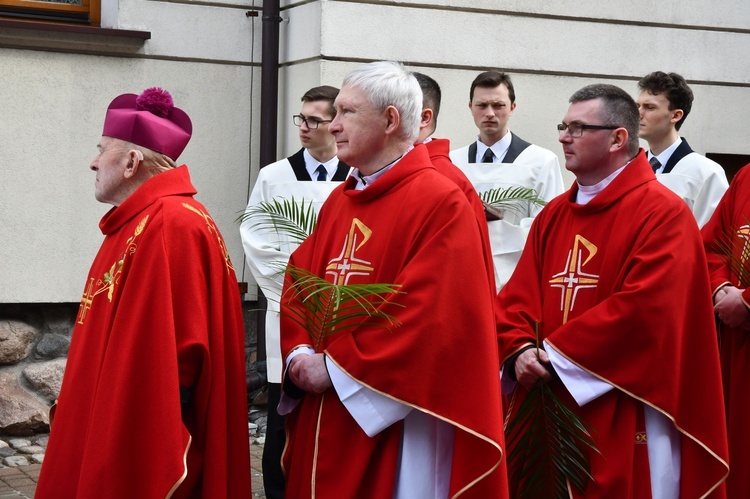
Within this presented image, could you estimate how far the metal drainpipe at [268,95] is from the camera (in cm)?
834

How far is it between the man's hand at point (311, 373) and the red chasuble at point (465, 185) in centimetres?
63

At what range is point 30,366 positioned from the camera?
7.99m

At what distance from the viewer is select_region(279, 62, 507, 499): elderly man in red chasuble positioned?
3.86 metres

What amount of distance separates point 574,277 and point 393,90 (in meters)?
1.11

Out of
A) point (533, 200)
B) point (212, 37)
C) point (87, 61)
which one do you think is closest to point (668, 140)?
point (533, 200)

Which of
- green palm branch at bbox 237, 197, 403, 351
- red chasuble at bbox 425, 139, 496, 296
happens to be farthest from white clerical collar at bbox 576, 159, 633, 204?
green palm branch at bbox 237, 197, 403, 351

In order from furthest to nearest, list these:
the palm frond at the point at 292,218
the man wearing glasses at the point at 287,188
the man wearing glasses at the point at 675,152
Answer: the man wearing glasses at the point at 675,152, the man wearing glasses at the point at 287,188, the palm frond at the point at 292,218

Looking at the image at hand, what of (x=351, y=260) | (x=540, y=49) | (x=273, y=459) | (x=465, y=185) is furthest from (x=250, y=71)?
(x=351, y=260)

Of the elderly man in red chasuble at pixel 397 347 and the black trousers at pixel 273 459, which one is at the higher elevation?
the elderly man in red chasuble at pixel 397 347

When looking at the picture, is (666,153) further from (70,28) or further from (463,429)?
(70,28)

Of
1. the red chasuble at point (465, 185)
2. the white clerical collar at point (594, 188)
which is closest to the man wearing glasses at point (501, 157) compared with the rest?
the red chasuble at point (465, 185)

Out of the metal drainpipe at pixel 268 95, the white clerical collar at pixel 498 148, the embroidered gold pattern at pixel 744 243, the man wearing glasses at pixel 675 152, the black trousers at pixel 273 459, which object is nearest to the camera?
the embroidered gold pattern at pixel 744 243

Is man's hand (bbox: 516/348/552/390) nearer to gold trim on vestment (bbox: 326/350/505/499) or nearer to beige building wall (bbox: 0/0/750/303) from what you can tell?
gold trim on vestment (bbox: 326/350/505/499)

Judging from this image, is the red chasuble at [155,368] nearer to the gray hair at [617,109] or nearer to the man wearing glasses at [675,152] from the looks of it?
the gray hair at [617,109]
